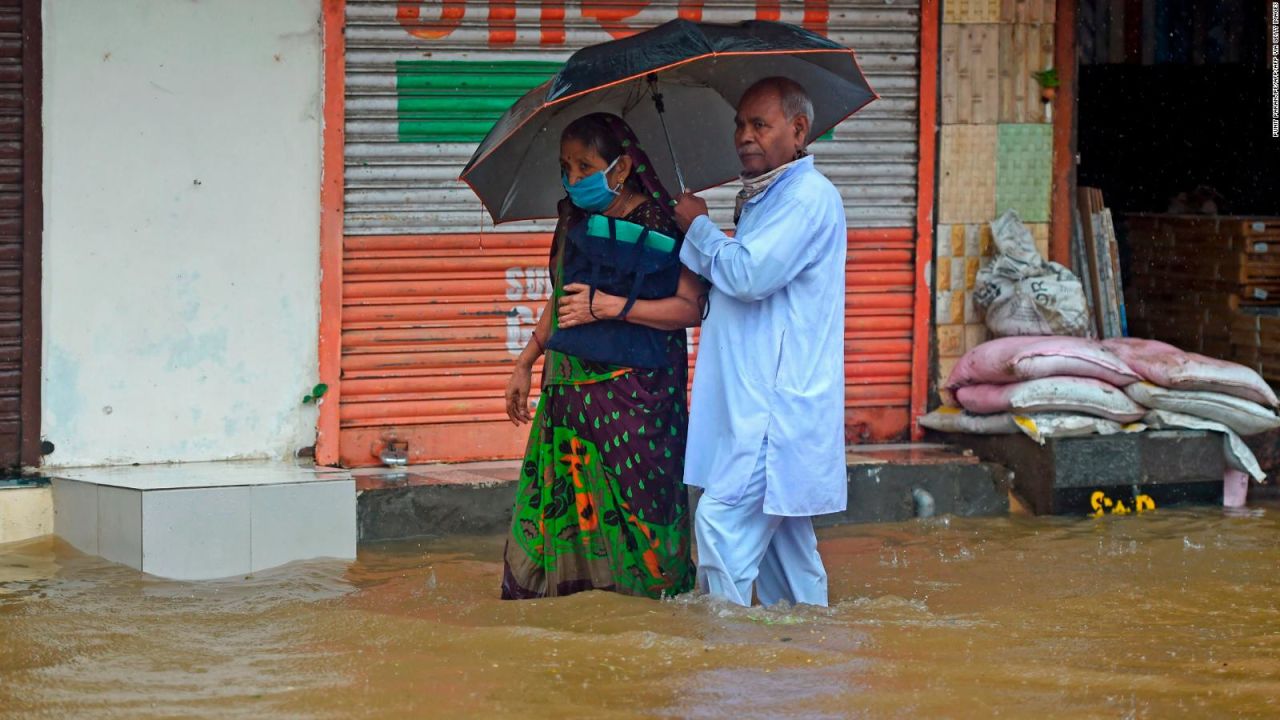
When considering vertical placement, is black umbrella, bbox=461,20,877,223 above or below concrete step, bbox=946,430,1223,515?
above

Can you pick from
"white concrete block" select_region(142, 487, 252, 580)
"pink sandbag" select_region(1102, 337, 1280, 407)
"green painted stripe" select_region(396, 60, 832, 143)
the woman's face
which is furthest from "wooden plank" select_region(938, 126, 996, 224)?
"white concrete block" select_region(142, 487, 252, 580)

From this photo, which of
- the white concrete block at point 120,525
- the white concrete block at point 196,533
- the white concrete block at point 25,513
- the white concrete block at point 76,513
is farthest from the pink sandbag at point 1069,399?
the white concrete block at point 25,513

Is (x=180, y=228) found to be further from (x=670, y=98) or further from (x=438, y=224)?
(x=670, y=98)

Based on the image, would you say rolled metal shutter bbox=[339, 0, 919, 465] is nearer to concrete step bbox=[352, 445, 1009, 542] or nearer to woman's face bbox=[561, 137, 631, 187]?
concrete step bbox=[352, 445, 1009, 542]

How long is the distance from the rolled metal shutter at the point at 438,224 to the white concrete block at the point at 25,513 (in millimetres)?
1356

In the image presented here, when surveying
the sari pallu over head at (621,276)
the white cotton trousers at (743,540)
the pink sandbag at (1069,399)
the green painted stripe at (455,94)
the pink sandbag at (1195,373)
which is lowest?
the white cotton trousers at (743,540)

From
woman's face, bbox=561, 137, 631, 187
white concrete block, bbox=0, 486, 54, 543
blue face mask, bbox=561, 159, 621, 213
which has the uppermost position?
woman's face, bbox=561, 137, 631, 187

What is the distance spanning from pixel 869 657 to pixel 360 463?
373 centimetres

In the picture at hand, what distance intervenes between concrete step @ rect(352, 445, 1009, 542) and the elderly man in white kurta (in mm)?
2416

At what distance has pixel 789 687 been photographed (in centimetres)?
403

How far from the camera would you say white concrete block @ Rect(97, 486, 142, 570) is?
611 centimetres

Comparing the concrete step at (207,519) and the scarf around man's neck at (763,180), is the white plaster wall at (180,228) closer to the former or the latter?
the concrete step at (207,519)

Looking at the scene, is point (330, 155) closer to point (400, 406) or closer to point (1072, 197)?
point (400, 406)

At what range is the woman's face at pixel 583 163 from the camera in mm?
4848
